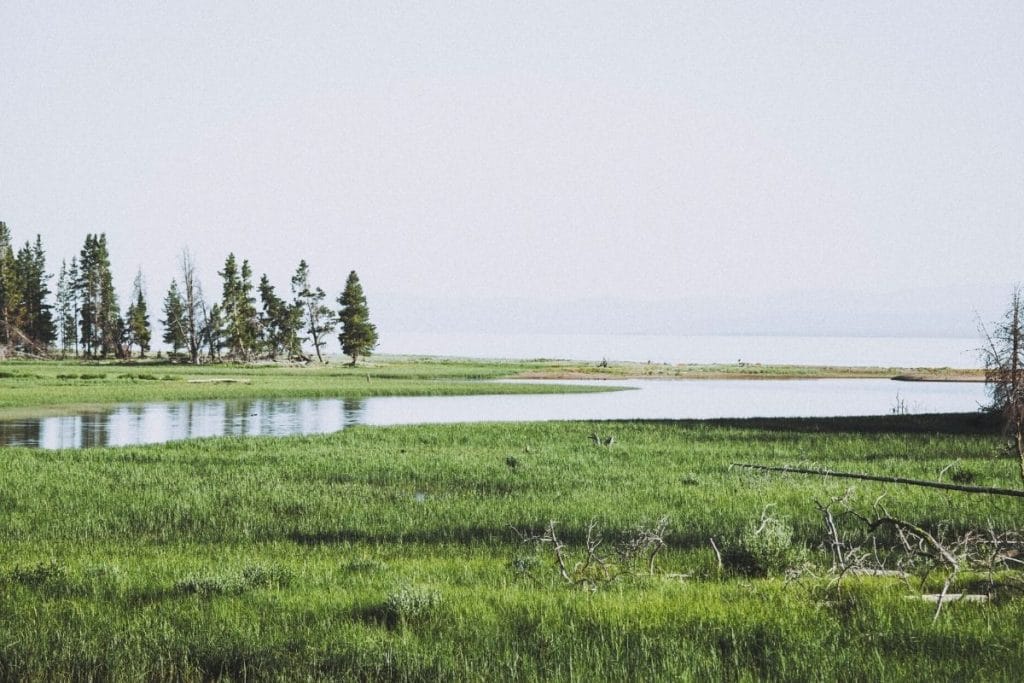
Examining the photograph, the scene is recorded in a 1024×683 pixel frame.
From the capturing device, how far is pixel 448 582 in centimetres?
1067

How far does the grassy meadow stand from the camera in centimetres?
756

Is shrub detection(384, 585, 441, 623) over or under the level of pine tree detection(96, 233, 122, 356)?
under

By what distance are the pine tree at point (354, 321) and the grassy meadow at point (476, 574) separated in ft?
299

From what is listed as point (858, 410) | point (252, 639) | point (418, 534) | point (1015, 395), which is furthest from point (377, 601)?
point (858, 410)

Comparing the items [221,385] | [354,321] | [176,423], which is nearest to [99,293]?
[354,321]

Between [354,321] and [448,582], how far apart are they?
109m

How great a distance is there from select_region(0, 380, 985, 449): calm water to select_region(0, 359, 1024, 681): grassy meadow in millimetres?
14418

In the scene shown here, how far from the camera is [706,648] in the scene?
770cm

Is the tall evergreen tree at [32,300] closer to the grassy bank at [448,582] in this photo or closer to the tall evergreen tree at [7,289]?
the tall evergreen tree at [7,289]

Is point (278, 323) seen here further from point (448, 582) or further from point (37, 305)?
point (448, 582)

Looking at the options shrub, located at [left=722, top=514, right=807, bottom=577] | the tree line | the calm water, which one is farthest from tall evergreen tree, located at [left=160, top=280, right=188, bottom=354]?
shrub, located at [left=722, top=514, right=807, bottom=577]

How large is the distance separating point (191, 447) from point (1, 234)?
11619 cm

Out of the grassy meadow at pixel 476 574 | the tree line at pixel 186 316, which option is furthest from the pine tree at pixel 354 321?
the grassy meadow at pixel 476 574

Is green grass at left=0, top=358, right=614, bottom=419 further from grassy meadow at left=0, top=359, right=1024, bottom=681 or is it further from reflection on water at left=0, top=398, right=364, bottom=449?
grassy meadow at left=0, top=359, right=1024, bottom=681
